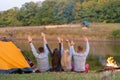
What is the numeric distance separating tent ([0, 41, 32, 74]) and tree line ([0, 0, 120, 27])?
62275 mm

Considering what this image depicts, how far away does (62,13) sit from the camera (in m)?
81.4

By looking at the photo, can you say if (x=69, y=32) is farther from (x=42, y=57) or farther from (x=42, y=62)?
(x=42, y=57)

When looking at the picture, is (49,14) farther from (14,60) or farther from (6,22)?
(14,60)

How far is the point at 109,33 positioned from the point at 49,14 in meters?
19.3

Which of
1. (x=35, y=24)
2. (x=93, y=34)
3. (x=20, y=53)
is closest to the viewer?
(x=20, y=53)

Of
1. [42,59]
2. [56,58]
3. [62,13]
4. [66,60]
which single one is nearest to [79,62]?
[66,60]

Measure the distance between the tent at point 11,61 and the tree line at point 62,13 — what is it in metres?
62.3

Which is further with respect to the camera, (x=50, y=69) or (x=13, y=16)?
(x=13, y=16)

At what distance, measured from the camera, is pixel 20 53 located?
15.8 metres

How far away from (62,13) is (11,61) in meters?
66.9

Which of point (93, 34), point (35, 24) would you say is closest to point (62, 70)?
point (93, 34)

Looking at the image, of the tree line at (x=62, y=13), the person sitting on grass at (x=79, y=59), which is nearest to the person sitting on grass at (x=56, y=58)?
the person sitting on grass at (x=79, y=59)

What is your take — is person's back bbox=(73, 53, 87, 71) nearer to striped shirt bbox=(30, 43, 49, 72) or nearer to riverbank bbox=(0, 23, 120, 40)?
striped shirt bbox=(30, 43, 49, 72)

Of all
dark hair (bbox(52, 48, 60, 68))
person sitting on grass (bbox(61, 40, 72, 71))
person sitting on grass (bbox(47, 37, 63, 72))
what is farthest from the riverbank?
person sitting on grass (bbox(61, 40, 72, 71))
